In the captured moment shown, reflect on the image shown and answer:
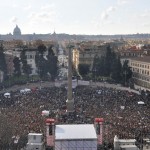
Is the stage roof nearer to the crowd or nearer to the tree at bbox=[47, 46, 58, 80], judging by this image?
the crowd

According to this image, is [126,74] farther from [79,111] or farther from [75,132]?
[75,132]

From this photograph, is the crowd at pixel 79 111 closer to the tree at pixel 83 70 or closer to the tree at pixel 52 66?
the tree at pixel 52 66

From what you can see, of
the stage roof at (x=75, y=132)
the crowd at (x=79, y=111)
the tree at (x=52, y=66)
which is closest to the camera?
the stage roof at (x=75, y=132)

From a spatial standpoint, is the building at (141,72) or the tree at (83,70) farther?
the tree at (83,70)

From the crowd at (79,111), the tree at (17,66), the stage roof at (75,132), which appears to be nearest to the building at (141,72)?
the crowd at (79,111)

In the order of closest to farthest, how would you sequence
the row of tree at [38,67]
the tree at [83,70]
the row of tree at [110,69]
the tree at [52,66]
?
the row of tree at [110,69] → the row of tree at [38,67] → the tree at [52,66] → the tree at [83,70]

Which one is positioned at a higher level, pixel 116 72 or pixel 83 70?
pixel 116 72

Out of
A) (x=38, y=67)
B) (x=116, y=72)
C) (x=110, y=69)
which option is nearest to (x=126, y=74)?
(x=116, y=72)
